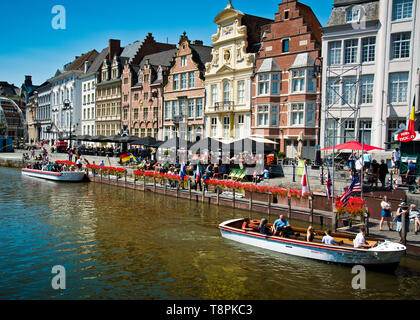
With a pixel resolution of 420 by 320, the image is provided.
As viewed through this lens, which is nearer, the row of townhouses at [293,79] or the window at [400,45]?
the window at [400,45]

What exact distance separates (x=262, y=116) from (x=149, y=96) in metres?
22.7

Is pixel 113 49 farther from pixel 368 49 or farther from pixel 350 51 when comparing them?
pixel 368 49

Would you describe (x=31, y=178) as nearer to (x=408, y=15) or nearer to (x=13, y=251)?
(x=13, y=251)

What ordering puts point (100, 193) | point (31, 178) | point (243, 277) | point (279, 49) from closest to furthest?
point (243, 277)
point (100, 193)
point (279, 49)
point (31, 178)

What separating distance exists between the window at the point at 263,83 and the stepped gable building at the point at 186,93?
9514mm

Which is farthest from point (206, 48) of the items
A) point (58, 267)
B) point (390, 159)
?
point (58, 267)

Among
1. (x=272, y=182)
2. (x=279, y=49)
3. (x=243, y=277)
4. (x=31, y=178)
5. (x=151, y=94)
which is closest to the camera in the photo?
(x=243, y=277)

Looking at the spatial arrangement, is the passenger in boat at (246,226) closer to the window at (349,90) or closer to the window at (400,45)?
the window at (349,90)

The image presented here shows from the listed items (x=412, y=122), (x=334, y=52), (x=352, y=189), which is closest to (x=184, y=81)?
(x=334, y=52)

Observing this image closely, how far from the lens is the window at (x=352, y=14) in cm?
3156

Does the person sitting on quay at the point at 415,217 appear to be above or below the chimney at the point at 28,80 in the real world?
below

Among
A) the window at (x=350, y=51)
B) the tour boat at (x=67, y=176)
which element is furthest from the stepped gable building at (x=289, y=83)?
the tour boat at (x=67, y=176)

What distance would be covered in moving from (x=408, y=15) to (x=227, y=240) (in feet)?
74.2

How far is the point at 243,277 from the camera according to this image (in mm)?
14086
